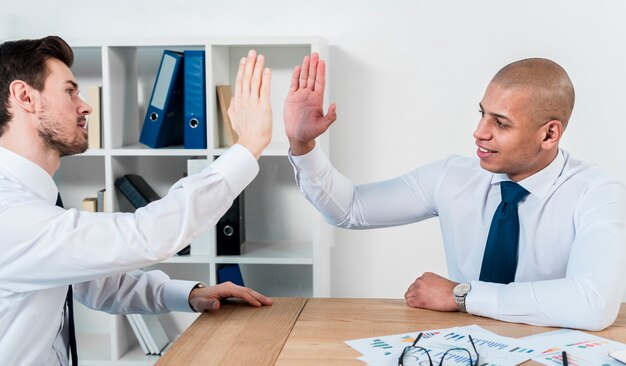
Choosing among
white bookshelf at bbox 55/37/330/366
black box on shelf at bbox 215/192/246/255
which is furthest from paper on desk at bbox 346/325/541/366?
black box on shelf at bbox 215/192/246/255

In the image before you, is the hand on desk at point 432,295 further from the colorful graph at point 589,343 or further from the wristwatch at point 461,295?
the colorful graph at point 589,343

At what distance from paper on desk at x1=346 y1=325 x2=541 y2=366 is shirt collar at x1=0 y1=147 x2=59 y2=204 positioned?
2.75 ft

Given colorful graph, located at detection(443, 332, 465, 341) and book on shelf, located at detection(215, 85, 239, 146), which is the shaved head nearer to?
colorful graph, located at detection(443, 332, 465, 341)

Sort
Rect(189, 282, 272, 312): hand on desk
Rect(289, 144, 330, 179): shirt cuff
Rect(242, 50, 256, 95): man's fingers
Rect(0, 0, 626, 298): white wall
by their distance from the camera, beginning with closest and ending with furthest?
Rect(242, 50, 256, 95): man's fingers, Rect(189, 282, 272, 312): hand on desk, Rect(289, 144, 330, 179): shirt cuff, Rect(0, 0, 626, 298): white wall

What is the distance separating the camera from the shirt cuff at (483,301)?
1.77 metres

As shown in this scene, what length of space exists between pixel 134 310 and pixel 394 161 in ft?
5.07

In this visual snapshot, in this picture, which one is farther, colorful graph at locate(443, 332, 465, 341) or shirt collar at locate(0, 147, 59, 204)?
shirt collar at locate(0, 147, 59, 204)

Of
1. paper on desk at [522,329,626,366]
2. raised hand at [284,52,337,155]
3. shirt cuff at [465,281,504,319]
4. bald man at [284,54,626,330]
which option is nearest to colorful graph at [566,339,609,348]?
paper on desk at [522,329,626,366]

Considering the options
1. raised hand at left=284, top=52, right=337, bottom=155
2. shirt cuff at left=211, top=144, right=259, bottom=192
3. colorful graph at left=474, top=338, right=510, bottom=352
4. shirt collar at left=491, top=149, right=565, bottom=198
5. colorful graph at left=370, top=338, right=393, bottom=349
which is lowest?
colorful graph at left=370, top=338, right=393, bottom=349

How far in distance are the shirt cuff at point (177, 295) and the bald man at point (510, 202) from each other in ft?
1.63

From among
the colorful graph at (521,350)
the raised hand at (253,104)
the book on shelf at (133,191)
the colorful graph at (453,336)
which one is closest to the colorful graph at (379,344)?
the colorful graph at (453,336)

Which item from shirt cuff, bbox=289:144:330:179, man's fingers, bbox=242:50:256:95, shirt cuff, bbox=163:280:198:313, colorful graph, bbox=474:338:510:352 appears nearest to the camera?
colorful graph, bbox=474:338:510:352

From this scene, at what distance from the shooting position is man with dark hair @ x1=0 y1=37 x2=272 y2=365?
1650mm

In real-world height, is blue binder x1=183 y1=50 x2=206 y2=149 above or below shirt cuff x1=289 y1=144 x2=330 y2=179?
above
